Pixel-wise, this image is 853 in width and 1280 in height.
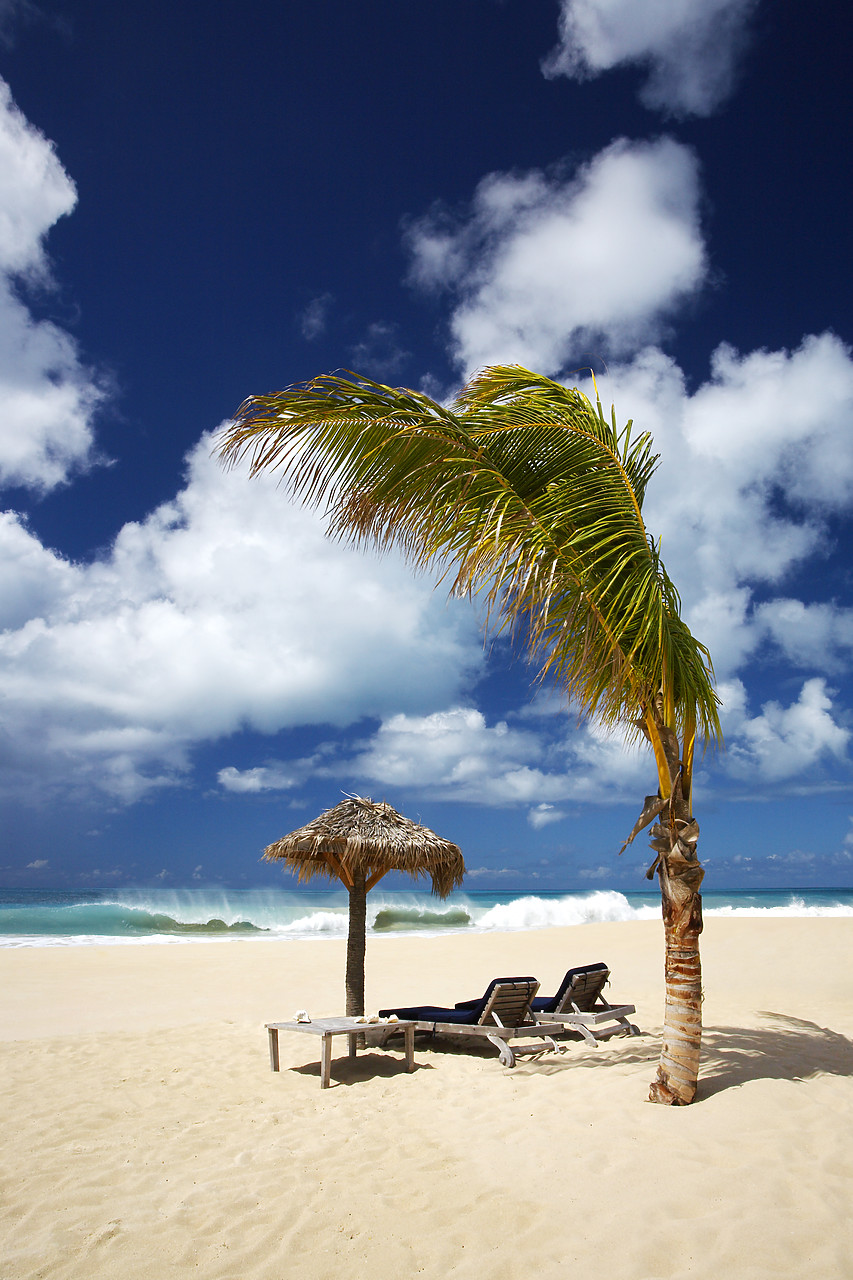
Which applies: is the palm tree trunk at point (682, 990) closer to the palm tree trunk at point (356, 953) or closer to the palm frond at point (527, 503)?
the palm frond at point (527, 503)

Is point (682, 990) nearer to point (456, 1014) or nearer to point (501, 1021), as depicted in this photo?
point (501, 1021)

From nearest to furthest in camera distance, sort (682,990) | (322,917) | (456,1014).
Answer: (682,990) → (456,1014) → (322,917)

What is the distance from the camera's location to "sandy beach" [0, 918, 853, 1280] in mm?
3396

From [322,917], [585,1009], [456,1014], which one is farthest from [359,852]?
[322,917]

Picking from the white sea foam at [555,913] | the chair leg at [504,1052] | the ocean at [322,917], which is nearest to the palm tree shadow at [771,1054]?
the chair leg at [504,1052]

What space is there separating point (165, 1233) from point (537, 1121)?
7.82 ft

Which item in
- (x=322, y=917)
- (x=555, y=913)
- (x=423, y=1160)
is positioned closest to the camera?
(x=423, y=1160)

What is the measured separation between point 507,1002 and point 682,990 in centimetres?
308

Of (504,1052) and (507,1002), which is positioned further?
(507,1002)

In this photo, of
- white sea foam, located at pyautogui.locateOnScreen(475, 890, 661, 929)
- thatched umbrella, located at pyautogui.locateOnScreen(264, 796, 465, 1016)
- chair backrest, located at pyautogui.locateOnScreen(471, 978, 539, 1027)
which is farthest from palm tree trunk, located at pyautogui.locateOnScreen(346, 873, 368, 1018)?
white sea foam, located at pyautogui.locateOnScreen(475, 890, 661, 929)

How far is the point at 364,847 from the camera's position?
29.3 feet

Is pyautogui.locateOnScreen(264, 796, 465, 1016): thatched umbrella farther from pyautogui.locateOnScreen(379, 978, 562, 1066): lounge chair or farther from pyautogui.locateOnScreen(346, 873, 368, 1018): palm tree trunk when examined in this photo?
pyautogui.locateOnScreen(379, 978, 562, 1066): lounge chair

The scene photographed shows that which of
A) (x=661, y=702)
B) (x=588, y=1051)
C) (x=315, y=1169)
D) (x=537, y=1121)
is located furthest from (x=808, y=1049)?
(x=315, y=1169)

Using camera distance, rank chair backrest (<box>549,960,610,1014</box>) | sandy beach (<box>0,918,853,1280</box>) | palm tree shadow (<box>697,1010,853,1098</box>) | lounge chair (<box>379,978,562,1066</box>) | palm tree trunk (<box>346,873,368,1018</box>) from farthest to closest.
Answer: palm tree trunk (<box>346,873,368,1018</box>) < chair backrest (<box>549,960,610,1014</box>) < lounge chair (<box>379,978,562,1066</box>) < palm tree shadow (<box>697,1010,853,1098</box>) < sandy beach (<box>0,918,853,1280</box>)
